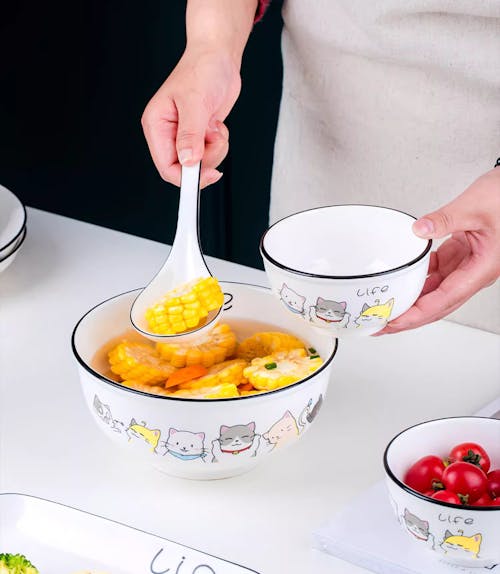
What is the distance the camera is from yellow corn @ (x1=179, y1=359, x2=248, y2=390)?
86 centimetres

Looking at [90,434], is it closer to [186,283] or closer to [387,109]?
[186,283]

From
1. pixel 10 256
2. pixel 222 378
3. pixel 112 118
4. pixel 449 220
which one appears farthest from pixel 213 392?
pixel 112 118

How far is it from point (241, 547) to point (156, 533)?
7 cm

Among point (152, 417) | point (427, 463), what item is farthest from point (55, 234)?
point (427, 463)

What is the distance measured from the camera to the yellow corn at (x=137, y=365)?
884 mm

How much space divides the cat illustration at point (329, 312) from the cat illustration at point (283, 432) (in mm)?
86

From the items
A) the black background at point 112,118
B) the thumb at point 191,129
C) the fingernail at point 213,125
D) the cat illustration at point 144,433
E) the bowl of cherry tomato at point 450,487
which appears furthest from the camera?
the black background at point 112,118

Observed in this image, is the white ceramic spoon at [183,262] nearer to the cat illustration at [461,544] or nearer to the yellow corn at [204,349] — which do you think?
the yellow corn at [204,349]

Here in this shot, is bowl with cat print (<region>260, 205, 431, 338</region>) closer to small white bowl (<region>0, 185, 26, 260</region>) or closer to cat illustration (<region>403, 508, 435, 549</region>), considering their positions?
cat illustration (<region>403, 508, 435, 549</region>)

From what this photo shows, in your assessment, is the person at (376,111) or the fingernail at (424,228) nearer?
the fingernail at (424,228)

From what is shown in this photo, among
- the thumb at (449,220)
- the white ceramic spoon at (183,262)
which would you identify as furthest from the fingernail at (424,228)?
the white ceramic spoon at (183,262)

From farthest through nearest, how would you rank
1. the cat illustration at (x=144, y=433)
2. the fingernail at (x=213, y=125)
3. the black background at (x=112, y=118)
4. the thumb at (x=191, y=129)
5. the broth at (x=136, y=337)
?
the black background at (x=112, y=118), the fingernail at (x=213, y=125), the thumb at (x=191, y=129), the broth at (x=136, y=337), the cat illustration at (x=144, y=433)

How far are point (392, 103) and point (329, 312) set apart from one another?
0.50 metres

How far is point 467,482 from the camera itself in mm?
745
